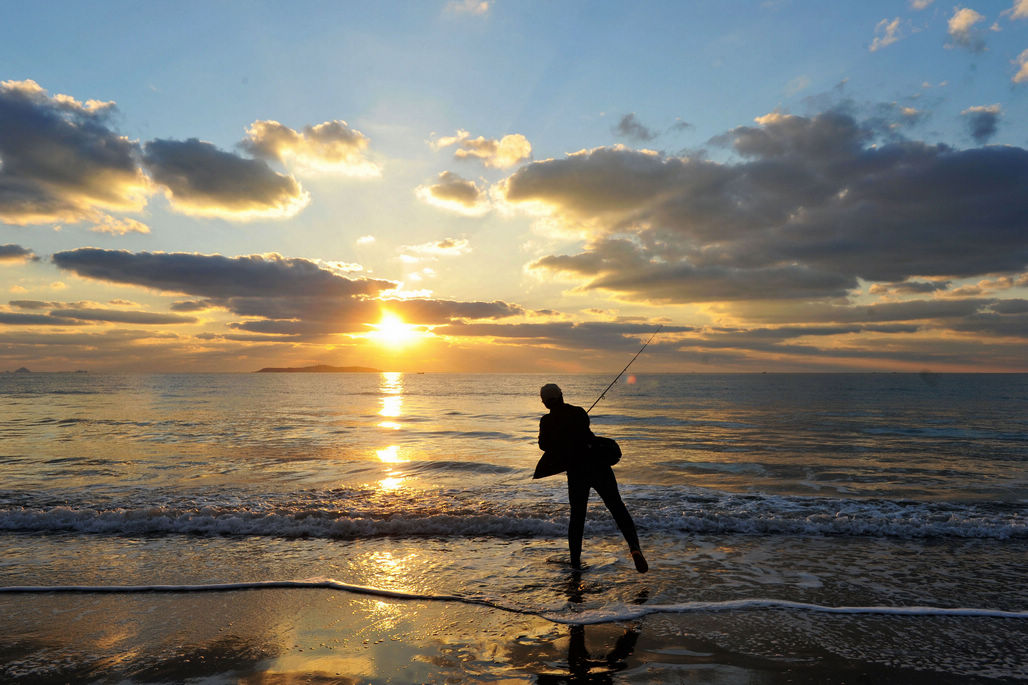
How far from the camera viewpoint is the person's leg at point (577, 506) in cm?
652

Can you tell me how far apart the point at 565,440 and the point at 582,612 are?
6.28 ft

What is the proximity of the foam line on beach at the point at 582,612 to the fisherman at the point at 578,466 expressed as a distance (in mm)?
1073

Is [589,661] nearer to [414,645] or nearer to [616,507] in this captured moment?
[414,645]

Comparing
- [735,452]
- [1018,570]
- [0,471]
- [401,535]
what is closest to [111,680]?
[401,535]

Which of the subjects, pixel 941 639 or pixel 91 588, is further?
pixel 91 588

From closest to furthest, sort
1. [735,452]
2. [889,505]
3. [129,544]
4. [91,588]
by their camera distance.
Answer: [91,588]
[129,544]
[889,505]
[735,452]

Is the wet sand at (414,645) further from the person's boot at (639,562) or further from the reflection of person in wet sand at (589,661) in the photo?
the person's boot at (639,562)

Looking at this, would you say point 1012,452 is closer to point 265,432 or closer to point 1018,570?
point 1018,570

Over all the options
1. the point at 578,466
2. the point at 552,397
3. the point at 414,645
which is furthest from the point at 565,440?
the point at 414,645

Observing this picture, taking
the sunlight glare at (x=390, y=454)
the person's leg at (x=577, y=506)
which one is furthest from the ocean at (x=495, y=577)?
the sunlight glare at (x=390, y=454)

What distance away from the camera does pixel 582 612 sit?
527cm

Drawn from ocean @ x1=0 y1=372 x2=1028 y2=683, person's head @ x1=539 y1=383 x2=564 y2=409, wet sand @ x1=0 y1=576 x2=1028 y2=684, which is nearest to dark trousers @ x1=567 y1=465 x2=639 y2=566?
ocean @ x1=0 y1=372 x2=1028 y2=683

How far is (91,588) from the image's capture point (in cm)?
598

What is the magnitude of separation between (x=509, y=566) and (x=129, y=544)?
5803 millimetres
